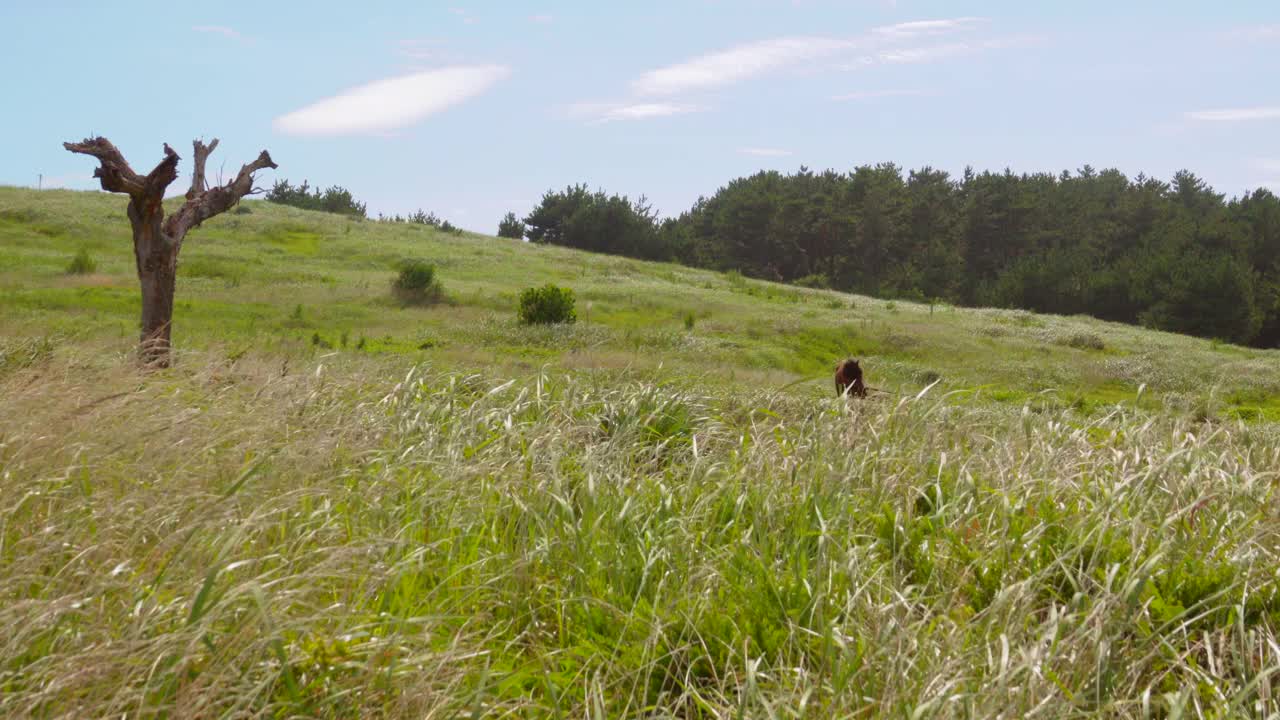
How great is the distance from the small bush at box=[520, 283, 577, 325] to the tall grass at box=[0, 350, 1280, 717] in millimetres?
16610

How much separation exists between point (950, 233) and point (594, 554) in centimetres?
7485

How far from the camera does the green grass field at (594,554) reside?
3.44 meters

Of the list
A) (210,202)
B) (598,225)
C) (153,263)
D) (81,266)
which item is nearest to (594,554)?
(153,263)

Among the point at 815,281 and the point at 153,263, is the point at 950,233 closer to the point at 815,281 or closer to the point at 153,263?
the point at 815,281

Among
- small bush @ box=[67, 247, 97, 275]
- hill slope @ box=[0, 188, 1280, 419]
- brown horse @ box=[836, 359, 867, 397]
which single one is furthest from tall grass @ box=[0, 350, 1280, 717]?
small bush @ box=[67, 247, 97, 275]

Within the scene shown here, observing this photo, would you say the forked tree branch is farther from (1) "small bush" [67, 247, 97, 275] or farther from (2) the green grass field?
(1) "small bush" [67, 247, 97, 275]

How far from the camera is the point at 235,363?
9.05 metres

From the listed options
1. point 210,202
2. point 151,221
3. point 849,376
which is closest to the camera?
point 849,376

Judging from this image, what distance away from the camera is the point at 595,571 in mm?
4660

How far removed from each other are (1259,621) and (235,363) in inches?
302

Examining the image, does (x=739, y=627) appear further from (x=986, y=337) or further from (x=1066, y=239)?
(x=1066, y=239)

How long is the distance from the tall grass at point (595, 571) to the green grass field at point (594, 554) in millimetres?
23

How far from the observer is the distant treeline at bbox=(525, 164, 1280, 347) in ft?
198

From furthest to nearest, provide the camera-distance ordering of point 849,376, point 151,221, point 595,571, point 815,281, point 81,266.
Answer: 1. point 815,281
2. point 81,266
3. point 151,221
4. point 849,376
5. point 595,571
